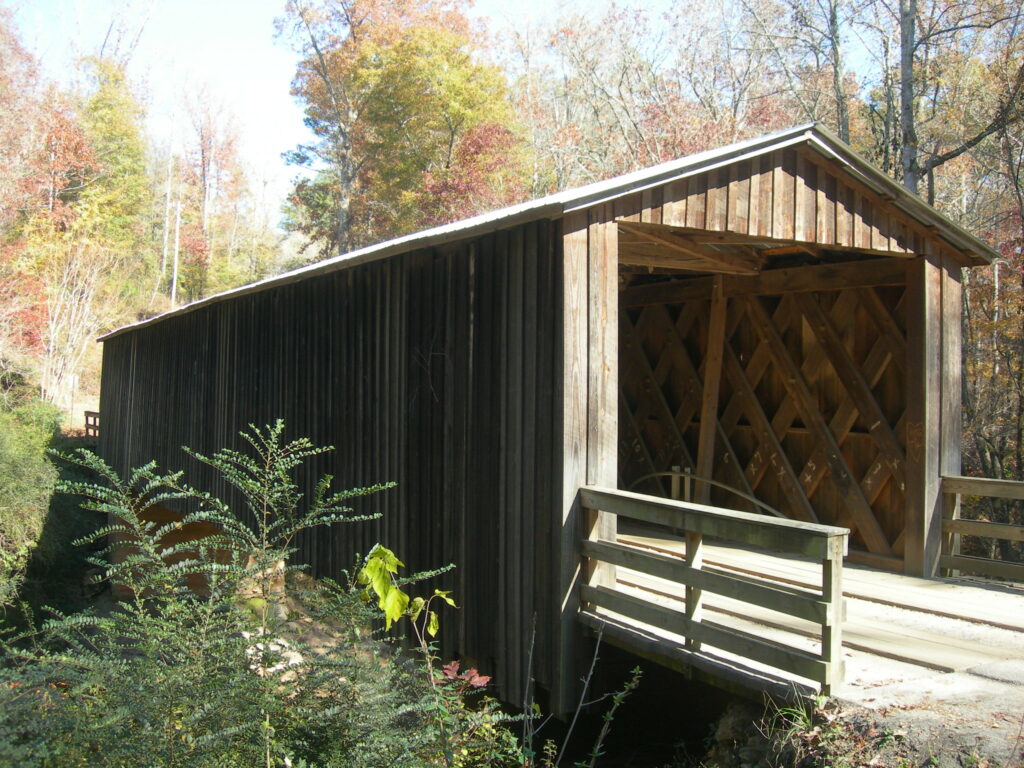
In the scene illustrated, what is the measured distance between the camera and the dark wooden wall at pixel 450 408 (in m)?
5.81

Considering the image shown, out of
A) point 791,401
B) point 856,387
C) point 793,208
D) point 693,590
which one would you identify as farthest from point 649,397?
point 693,590

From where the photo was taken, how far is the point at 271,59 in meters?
33.2

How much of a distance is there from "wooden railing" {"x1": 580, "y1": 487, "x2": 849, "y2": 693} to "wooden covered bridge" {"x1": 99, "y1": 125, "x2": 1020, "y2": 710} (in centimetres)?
2

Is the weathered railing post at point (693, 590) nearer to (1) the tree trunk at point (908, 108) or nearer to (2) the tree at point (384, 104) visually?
(1) the tree trunk at point (908, 108)

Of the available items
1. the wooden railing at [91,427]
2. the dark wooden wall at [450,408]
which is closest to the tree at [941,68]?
the dark wooden wall at [450,408]

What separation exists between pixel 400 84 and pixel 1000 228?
1670 cm

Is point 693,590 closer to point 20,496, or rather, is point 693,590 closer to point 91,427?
point 20,496

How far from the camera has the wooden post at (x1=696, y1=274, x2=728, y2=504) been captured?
8727 millimetres

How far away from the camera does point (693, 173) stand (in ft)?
19.6

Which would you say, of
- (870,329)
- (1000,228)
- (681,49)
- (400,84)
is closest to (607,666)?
(870,329)

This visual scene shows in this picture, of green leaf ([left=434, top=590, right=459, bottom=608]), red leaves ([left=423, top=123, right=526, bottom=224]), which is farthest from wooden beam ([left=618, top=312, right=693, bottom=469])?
red leaves ([left=423, top=123, right=526, bottom=224])

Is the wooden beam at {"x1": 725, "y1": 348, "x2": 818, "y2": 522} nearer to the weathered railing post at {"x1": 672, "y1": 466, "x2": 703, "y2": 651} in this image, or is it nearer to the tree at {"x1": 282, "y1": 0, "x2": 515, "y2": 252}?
the weathered railing post at {"x1": 672, "y1": 466, "x2": 703, "y2": 651}

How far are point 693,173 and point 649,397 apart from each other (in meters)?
4.45

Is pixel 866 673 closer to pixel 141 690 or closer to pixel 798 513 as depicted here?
pixel 141 690
